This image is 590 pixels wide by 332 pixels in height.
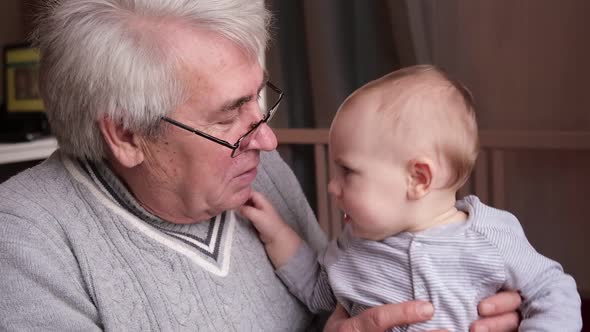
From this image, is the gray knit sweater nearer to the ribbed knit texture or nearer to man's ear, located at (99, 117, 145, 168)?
man's ear, located at (99, 117, 145, 168)

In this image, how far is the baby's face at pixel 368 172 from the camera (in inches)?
46.6

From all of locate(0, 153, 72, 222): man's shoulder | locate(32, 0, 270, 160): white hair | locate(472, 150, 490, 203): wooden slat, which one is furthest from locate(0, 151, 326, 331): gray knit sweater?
locate(472, 150, 490, 203): wooden slat

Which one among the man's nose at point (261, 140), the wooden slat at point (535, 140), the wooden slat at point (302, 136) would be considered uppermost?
the man's nose at point (261, 140)

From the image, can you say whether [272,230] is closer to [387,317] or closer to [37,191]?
[387,317]

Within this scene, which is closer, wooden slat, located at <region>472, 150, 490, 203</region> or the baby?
the baby

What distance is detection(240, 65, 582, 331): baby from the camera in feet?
3.84

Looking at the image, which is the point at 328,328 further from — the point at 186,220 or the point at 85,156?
the point at 85,156

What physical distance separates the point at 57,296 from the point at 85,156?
0.93 feet

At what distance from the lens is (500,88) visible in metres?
2.22

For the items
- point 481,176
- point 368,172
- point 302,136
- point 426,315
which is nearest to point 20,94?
point 302,136

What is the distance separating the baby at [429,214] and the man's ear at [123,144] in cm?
36

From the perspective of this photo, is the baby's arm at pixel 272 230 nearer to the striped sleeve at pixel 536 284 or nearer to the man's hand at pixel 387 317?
Result: the man's hand at pixel 387 317

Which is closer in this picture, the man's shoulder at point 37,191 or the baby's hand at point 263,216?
the man's shoulder at point 37,191

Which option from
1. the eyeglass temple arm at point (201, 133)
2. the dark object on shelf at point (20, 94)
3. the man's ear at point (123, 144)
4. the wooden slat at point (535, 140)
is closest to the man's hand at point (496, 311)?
the eyeglass temple arm at point (201, 133)
